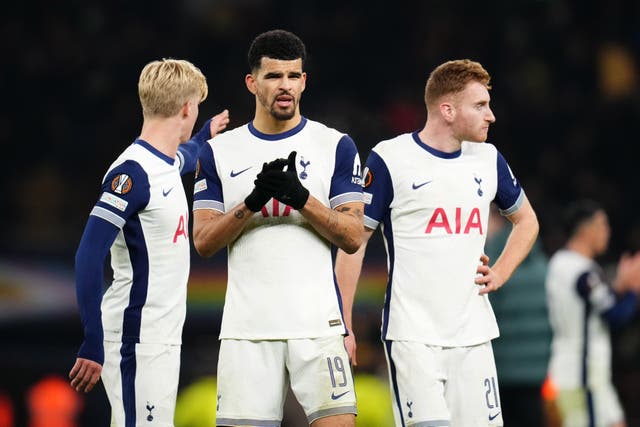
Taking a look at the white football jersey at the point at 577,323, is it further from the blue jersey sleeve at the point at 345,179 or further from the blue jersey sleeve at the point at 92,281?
the blue jersey sleeve at the point at 92,281

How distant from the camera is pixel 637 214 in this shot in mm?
15297

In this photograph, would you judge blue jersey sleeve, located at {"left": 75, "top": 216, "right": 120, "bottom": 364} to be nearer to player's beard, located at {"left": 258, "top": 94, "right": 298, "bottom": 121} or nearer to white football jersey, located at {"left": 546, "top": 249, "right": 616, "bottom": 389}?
player's beard, located at {"left": 258, "top": 94, "right": 298, "bottom": 121}

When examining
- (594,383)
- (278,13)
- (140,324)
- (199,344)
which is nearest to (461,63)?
(140,324)

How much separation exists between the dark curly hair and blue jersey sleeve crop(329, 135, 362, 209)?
1.51ft

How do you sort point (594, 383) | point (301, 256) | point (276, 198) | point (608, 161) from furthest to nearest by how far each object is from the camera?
1. point (608, 161)
2. point (594, 383)
3. point (301, 256)
4. point (276, 198)

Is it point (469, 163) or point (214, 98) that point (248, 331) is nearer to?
point (469, 163)

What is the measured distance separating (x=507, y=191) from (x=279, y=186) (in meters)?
1.66

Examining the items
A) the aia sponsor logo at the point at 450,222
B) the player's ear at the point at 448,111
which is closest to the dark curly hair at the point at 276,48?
the player's ear at the point at 448,111

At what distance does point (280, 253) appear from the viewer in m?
5.71

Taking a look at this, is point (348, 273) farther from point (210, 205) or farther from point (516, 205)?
point (516, 205)

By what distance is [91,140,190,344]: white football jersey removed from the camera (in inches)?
228

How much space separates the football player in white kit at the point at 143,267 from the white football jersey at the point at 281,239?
0.25 metres

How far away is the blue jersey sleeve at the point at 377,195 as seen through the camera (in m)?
6.30

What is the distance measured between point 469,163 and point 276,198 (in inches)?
55.3
